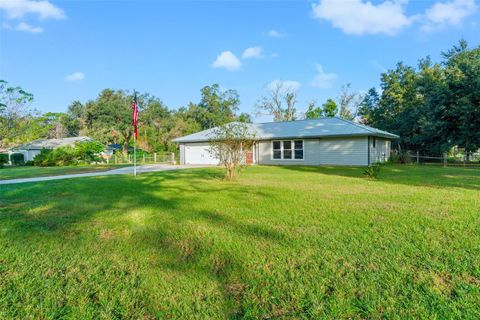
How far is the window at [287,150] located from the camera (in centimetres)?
2164

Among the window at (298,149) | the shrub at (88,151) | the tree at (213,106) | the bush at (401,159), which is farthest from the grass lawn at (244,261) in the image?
the tree at (213,106)

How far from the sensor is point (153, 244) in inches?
154

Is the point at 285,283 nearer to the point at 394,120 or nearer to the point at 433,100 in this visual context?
the point at 433,100

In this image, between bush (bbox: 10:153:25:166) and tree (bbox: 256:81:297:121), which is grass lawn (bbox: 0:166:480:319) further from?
tree (bbox: 256:81:297:121)

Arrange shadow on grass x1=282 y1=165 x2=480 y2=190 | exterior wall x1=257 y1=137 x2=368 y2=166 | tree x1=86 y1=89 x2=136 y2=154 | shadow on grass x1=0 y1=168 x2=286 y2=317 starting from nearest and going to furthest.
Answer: shadow on grass x1=0 y1=168 x2=286 y2=317 < shadow on grass x1=282 y1=165 x2=480 y2=190 < exterior wall x1=257 y1=137 x2=368 y2=166 < tree x1=86 y1=89 x2=136 y2=154

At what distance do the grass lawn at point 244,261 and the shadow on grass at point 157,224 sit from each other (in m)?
0.02

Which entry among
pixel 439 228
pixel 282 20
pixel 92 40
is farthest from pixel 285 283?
pixel 92 40

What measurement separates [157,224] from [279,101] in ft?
127

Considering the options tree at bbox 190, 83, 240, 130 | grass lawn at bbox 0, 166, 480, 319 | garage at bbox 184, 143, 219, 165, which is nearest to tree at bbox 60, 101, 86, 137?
tree at bbox 190, 83, 240, 130

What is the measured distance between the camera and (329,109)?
39219 millimetres

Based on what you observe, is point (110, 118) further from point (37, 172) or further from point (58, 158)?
point (37, 172)

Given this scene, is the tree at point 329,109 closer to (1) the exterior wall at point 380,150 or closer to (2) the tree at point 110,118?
(1) the exterior wall at point 380,150

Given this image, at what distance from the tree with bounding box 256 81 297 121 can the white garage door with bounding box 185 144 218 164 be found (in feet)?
60.9

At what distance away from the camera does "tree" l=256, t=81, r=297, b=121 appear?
135 ft
